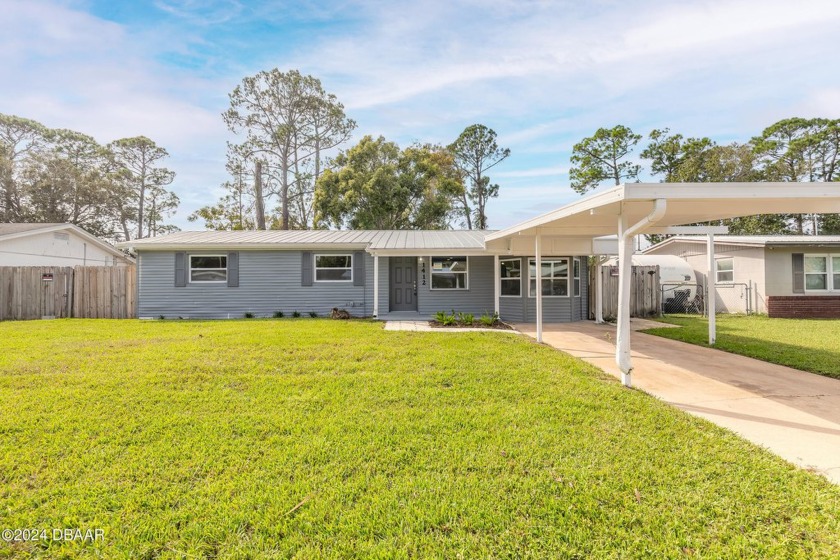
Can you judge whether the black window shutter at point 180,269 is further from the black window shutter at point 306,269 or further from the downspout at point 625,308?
the downspout at point 625,308

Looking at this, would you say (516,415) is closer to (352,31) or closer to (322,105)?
(352,31)

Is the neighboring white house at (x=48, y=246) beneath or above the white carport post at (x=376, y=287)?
above

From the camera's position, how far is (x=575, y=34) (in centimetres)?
846

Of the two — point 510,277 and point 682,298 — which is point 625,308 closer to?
point 510,277

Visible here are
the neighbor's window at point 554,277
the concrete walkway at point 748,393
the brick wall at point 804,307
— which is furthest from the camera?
the brick wall at point 804,307

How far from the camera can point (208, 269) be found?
12594mm

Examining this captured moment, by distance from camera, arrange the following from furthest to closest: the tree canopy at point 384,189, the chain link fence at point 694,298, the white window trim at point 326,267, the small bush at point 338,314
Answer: the tree canopy at point 384,189
the chain link fence at point 694,298
the white window trim at point 326,267
the small bush at point 338,314

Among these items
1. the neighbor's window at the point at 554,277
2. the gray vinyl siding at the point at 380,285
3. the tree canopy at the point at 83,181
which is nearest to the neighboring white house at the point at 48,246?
the tree canopy at the point at 83,181

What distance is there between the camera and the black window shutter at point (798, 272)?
1379 cm

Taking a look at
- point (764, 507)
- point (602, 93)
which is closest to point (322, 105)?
point (602, 93)

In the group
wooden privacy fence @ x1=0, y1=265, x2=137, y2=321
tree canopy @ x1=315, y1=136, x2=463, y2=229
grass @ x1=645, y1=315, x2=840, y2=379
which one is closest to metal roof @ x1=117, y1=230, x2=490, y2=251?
wooden privacy fence @ x1=0, y1=265, x2=137, y2=321

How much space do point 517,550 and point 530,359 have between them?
4.48 meters

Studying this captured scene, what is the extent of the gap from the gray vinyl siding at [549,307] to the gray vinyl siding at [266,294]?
14.8 ft

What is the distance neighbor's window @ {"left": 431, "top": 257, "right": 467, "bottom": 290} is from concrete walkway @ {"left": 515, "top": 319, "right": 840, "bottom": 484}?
4.94 metres
